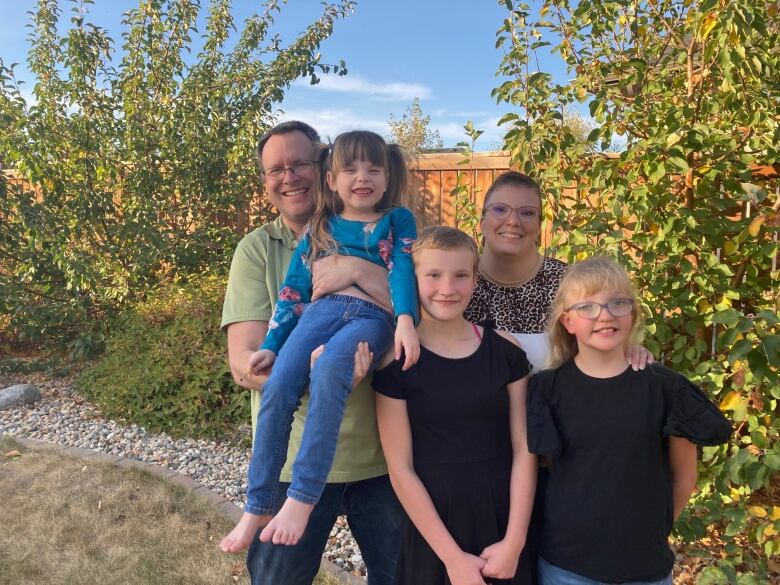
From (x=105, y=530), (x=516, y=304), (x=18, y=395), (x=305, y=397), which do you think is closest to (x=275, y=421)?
(x=305, y=397)

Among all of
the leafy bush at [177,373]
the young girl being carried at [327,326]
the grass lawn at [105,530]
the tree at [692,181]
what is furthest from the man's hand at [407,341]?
the leafy bush at [177,373]

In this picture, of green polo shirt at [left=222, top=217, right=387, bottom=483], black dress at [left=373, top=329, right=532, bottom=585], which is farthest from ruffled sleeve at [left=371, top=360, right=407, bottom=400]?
green polo shirt at [left=222, top=217, right=387, bottom=483]

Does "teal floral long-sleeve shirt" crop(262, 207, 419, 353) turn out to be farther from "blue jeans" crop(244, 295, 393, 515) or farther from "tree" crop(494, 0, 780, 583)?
"tree" crop(494, 0, 780, 583)

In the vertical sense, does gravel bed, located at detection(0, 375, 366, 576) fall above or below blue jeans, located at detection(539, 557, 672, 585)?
below

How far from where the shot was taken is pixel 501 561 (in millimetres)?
1574

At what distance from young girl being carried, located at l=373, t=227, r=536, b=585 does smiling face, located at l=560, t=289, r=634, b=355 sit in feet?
0.58

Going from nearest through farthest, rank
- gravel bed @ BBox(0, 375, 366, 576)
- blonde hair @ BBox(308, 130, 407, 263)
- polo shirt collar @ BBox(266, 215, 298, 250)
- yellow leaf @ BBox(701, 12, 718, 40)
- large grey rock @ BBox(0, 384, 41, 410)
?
1. blonde hair @ BBox(308, 130, 407, 263)
2. polo shirt collar @ BBox(266, 215, 298, 250)
3. yellow leaf @ BBox(701, 12, 718, 40)
4. gravel bed @ BBox(0, 375, 366, 576)
5. large grey rock @ BBox(0, 384, 41, 410)

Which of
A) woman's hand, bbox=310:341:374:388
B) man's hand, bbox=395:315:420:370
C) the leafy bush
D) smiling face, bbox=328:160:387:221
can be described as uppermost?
smiling face, bbox=328:160:387:221

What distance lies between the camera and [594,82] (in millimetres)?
2984

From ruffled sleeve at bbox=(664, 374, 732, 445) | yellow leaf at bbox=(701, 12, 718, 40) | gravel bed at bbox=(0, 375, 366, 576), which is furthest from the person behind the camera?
gravel bed at bbox=(0, 375, 366, 576)

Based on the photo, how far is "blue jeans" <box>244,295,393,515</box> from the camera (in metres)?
1.63

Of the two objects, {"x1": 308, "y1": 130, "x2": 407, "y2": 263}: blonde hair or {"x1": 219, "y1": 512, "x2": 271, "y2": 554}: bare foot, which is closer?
{"x1": 219, "y1": 512, "x2": 271, "y2": 554}: bare foot

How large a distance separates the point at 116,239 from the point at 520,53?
5.19 meters

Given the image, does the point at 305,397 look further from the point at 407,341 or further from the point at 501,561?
the point at 501,561
